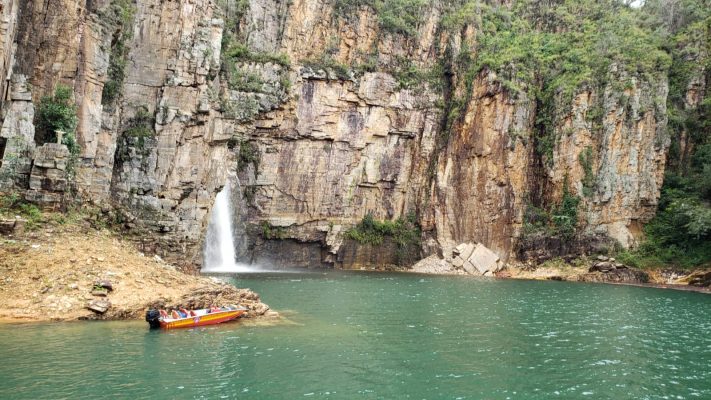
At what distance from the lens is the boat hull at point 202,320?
770 inches

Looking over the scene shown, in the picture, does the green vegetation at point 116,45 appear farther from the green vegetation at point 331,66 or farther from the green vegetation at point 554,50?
the green vegetation at point 554,50

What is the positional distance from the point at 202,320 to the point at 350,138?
3660cm

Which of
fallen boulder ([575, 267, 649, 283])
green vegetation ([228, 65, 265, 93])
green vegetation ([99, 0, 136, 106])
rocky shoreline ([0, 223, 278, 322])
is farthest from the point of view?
green vegetation ([228, 65, 265, 93])

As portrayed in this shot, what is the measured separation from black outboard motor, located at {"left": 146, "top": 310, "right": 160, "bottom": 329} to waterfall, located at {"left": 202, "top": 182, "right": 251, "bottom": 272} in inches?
1084

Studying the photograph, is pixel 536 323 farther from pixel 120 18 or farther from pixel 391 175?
pixel 391 175

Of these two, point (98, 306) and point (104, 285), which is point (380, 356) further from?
point (104, 285)

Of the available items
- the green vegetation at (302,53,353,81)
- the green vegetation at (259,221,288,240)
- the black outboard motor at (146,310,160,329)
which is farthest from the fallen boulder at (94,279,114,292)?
the green vegetation at (302,53,353,81)

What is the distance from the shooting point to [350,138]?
55.0 m

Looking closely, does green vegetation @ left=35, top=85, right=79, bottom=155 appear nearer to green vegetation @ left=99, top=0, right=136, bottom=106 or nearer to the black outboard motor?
green vegetation @ left=99, top=0, right=136, bottom=106

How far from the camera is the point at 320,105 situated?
53500mm

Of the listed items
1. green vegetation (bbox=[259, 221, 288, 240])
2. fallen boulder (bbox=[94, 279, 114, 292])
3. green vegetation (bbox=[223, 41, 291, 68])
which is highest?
green vegetation (bbox=[223, 41, 291, 68])

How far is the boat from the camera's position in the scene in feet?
63.5

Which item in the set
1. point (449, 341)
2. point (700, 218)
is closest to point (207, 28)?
point (449, 341)

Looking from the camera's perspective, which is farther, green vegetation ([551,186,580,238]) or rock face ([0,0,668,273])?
green vegetation ([551,186,580,238])
